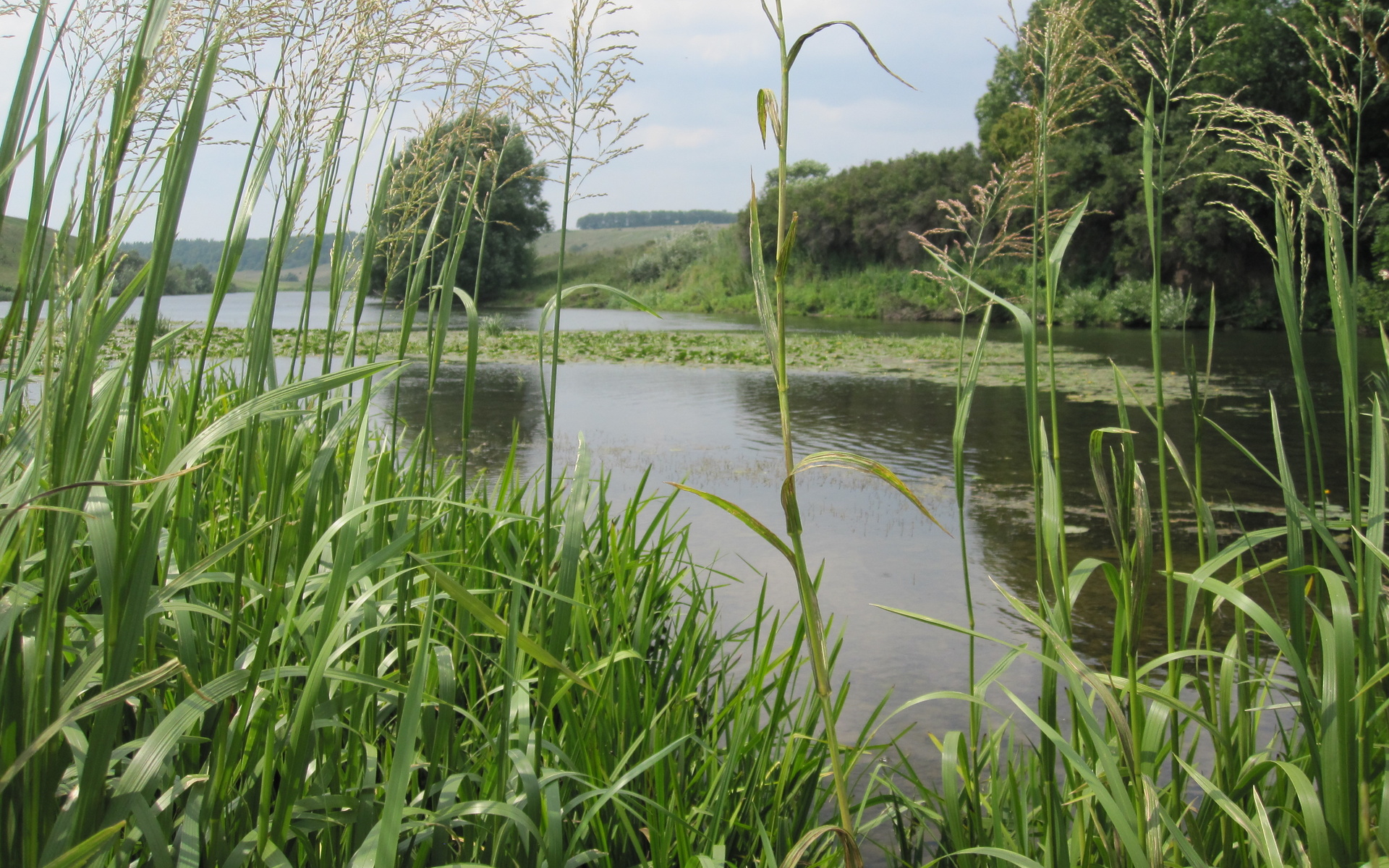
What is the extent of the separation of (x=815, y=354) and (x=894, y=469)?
267 inches

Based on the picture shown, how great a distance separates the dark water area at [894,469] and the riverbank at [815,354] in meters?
0.45

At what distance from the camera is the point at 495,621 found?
0.76m

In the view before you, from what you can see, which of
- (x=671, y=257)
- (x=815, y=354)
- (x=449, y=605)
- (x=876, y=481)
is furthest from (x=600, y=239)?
(x=449, y=605)

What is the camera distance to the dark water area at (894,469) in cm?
286

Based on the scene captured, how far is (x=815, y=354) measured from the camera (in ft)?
38.1

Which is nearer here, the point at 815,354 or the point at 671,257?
the point at 815,354

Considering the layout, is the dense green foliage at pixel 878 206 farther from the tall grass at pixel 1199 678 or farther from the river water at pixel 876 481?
the tall grass at pixel 1199 678

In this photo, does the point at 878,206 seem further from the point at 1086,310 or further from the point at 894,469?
the point at 894,469

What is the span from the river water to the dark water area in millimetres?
14

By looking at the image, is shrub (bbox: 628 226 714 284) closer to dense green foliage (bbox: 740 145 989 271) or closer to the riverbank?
dense green foliage (bbox: 740 145 989 271)

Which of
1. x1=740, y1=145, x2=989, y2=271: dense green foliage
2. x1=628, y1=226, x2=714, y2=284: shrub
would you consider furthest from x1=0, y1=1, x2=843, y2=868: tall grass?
x1=628, y1=226, x2=714, y2=284: shrub

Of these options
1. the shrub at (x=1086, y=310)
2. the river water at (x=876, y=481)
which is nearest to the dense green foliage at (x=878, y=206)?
the shrub at (x=1086, y=310)

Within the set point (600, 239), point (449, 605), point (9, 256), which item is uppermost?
Answer: point (600, 239)

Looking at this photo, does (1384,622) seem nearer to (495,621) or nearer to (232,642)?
(495,621)
